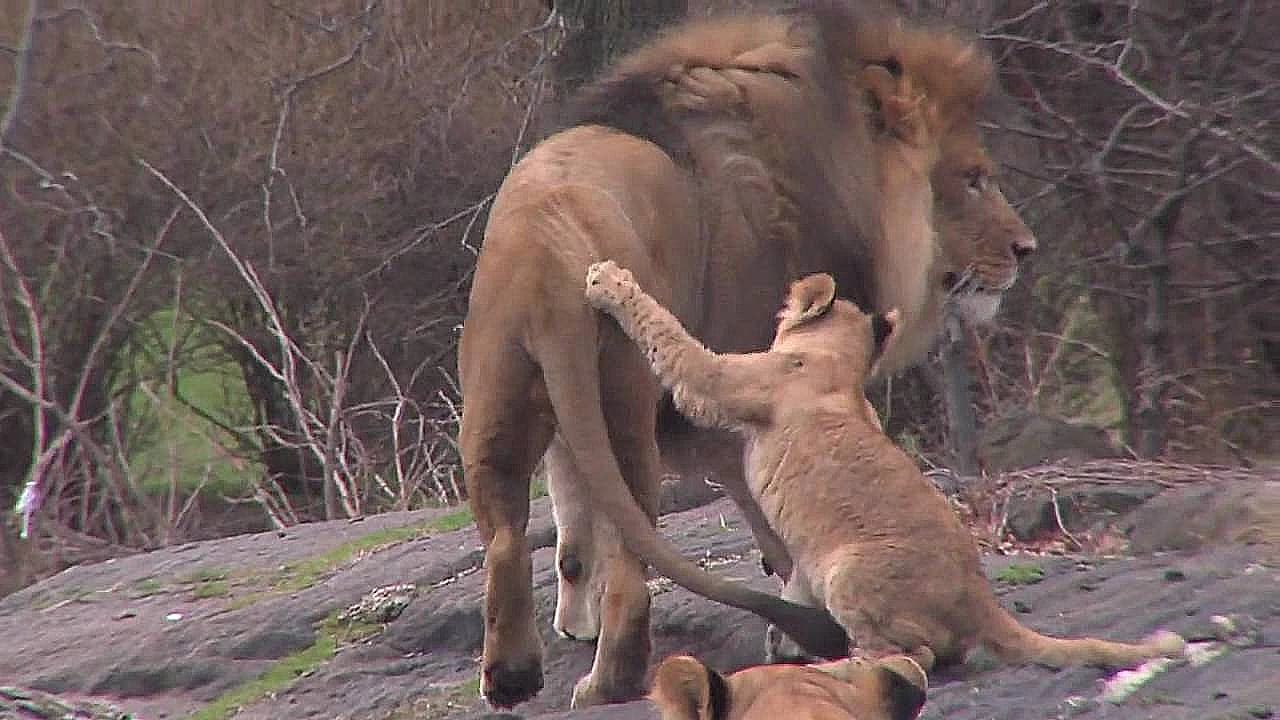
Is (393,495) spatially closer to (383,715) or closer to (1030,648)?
(383,715)

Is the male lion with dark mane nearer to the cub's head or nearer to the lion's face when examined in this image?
the lion's face

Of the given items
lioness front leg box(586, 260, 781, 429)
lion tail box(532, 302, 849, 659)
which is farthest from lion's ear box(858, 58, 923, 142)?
lion tail box(532, 302, 849, 659)

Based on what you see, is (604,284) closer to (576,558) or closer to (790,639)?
(790,639)

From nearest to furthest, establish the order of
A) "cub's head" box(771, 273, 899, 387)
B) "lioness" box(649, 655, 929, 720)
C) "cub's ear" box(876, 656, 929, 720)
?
"lioness" box(649, 655, 929, 720)
"cub's ear" box(876, 656, 929, 720)
"cub's head" box(771, 273, 899, 387)

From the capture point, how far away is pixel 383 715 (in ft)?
18.0

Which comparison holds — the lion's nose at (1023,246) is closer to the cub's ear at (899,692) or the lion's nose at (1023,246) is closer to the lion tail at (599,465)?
the lion tail at (599,465)

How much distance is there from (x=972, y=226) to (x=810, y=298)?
1.06 metres

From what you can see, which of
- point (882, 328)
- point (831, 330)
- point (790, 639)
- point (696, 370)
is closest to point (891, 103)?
point (882, 328)

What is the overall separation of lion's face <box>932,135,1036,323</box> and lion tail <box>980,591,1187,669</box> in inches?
66.3

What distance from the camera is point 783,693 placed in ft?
9.42

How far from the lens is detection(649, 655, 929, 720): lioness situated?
111 inches

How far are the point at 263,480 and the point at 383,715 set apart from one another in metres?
7.75

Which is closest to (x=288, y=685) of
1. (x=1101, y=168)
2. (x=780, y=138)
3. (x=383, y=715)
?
(x=383, y=715)

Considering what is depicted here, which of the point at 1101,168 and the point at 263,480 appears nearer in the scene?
the point at 1101,168
